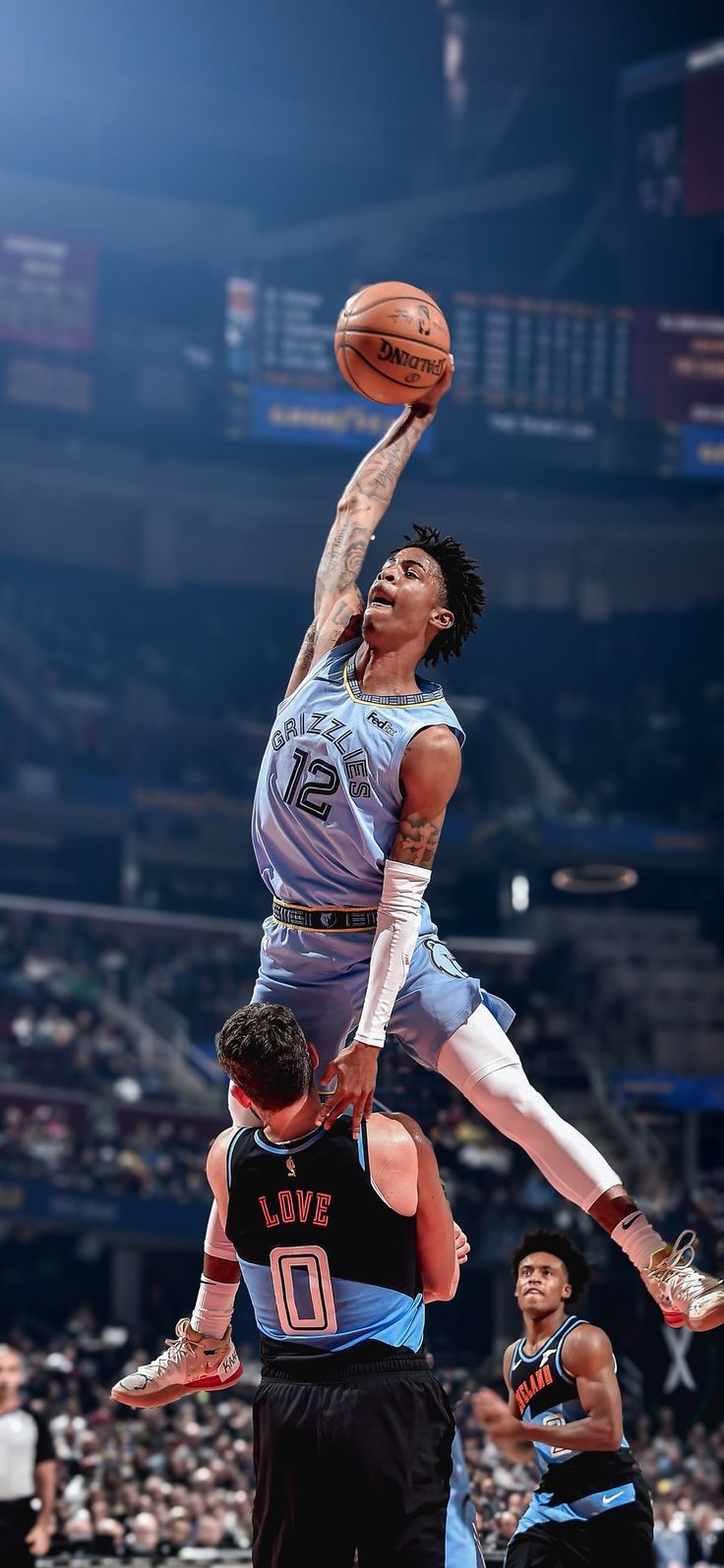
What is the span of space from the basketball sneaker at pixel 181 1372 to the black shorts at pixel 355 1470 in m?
0.78

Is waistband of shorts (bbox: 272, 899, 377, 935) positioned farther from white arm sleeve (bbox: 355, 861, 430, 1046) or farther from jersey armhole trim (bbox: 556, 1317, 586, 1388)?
jersey armhole trim (bbox: 556, 1317, 586, 1388)

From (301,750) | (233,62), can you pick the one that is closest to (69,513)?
(233,62)

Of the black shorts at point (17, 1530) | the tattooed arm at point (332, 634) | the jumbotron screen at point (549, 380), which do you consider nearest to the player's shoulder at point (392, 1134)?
the tattooed arm at point (332, 634)

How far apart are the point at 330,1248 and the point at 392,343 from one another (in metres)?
2.61

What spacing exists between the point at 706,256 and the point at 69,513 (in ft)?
35.6

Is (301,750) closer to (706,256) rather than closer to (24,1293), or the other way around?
(24,1293)

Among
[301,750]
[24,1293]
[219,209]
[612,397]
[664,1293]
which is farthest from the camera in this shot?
[219,209]

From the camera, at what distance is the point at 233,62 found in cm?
2988

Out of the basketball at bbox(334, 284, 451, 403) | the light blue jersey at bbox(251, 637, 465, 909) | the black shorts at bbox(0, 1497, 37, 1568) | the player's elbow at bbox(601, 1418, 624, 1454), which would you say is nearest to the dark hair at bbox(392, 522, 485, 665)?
the light blue jersey at bbox(251, 637, 465, 909)

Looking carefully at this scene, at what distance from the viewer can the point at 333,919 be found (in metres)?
4.39

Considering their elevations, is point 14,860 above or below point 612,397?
below

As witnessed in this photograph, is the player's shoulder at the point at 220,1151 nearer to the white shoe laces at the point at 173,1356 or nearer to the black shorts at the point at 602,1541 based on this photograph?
the white shoe laces at the point at 173,1356

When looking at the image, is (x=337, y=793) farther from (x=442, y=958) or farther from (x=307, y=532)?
(x=307, y=532)

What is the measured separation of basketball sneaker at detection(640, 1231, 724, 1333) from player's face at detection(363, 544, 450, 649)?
1.71 metres
